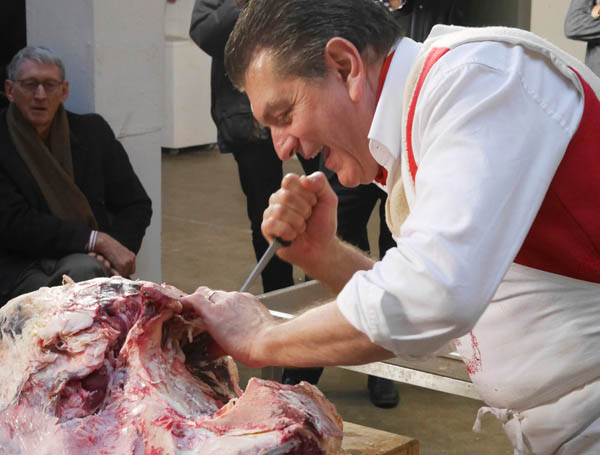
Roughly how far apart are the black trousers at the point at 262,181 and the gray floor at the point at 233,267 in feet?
1.80

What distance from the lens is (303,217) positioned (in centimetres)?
229

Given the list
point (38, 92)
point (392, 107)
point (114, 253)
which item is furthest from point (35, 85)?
point (392, 107)

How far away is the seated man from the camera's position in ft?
14.5

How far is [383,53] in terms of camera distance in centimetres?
196

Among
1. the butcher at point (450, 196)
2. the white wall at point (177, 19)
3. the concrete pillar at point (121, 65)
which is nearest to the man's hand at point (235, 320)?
the butcher at point (450, 196)

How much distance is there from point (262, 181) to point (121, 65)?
0.96 m

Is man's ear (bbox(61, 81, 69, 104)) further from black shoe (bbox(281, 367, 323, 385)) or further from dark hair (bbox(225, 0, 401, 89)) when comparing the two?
dark hair (bbox(225, 0, 401, 89))

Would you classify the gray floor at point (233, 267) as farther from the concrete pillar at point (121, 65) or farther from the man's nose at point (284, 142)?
the man's nose at point (284, 142)

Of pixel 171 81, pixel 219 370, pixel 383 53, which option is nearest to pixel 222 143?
pixel 219 370

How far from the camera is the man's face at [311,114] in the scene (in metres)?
1.93

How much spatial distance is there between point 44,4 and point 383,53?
3522 millimetres

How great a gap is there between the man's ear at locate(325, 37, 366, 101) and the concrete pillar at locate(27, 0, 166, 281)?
10.6ft

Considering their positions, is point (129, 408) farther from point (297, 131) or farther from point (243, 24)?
point (243, 24)

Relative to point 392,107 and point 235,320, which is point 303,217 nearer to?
point 235,320
